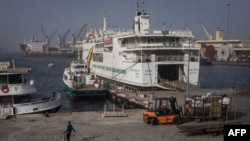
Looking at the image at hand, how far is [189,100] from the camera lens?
24.4m

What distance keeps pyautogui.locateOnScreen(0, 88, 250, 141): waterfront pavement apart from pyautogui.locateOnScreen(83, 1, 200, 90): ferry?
53.2 feet

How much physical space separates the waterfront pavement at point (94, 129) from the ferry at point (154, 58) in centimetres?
1623

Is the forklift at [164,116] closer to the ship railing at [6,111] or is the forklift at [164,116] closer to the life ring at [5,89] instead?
the ship railing at [6,111]

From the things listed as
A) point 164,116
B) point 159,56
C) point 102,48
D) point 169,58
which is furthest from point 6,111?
point 102,48

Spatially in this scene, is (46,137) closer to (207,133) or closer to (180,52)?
(207,133)

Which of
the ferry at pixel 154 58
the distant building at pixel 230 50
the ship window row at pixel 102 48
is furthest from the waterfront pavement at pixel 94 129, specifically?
the distant building at pixel 230 50

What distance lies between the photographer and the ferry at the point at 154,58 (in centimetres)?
4388

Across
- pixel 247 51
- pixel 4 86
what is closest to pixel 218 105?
pixel 4 86

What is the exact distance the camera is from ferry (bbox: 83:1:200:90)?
43875 mm

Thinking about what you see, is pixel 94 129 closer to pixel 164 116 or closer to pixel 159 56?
pixel 164 116

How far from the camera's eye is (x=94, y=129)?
22.5m

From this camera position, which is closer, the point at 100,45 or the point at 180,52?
the point at 180,52

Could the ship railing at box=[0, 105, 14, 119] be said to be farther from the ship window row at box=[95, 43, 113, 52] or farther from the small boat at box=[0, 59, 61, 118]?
the ship window row at box=[95, 43, 113, 52]

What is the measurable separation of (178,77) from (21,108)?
998 inches
